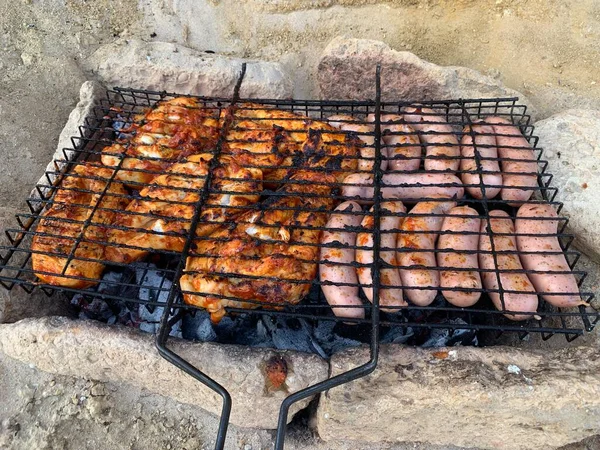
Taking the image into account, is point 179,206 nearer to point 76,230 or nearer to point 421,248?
point 76,230

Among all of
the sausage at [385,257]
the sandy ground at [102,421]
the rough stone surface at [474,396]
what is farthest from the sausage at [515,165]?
the sandy ground at [102,421]

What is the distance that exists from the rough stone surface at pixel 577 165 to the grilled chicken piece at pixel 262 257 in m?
1.63

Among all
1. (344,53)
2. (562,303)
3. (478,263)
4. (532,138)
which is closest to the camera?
(562,303)

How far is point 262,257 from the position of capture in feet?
8.59

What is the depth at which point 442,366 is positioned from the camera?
2.37 meters

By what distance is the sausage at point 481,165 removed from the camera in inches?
117

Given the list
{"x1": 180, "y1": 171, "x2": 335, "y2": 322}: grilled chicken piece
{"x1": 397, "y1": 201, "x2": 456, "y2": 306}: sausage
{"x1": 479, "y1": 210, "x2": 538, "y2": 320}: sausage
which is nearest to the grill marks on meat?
{"x1": 180, "y1": 171, "x2": 335, "y2": 322}: grilled chicken piece

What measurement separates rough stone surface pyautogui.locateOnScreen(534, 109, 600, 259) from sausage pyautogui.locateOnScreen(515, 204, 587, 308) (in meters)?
0.29

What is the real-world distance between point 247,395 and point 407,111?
2354 mm

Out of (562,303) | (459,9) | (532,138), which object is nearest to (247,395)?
(562,303)

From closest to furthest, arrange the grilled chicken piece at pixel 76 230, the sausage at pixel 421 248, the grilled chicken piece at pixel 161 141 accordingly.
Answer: the sausage at pixel 421 248
the grilled chicken piece at pixel 76 230
the grilled chicken piece at pixel 161 141

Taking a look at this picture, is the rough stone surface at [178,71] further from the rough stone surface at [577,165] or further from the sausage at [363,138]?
the rough stone surface at [577,165]

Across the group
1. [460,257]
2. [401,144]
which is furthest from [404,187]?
[460,257]

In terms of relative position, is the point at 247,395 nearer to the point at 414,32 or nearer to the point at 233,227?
the point at 233,227
